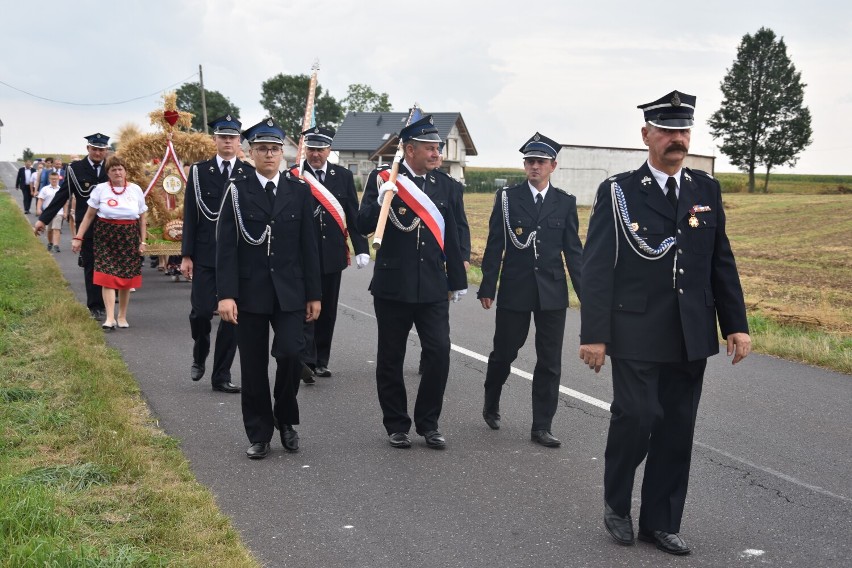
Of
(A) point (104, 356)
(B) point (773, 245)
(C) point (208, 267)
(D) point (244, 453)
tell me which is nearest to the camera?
(D) point (244, 453)

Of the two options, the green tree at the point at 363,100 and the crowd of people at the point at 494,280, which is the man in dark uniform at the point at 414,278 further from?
the green tree at the point at 363,100

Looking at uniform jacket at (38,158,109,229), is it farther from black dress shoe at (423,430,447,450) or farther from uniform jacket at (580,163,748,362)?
uniform jacket at (580,163,748,362)

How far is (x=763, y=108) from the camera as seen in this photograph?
87.1 meters

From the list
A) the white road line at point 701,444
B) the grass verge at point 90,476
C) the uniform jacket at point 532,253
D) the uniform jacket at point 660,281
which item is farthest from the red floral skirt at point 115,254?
the uniform jacket at point 660,281

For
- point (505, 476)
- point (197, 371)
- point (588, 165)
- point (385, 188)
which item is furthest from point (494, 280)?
point (588, 165)

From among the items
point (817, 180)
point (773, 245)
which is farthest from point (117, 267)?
point (817, 180)

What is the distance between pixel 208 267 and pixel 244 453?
2564 mm

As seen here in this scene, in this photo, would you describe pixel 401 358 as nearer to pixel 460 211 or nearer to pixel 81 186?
pixel 460 211

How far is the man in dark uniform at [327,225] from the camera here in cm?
888

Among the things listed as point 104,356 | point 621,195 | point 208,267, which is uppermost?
point 621,195

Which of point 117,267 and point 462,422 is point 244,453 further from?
point 117,267

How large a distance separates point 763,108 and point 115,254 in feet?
277

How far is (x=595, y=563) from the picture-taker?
4641mm

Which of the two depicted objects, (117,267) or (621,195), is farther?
(117,267)
